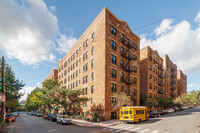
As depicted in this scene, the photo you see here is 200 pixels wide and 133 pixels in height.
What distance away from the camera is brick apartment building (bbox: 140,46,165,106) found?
45.7 m

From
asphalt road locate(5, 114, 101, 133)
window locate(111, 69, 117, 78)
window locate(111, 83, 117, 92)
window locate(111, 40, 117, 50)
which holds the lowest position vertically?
asphalt road locate(5, 114, 101, 133)

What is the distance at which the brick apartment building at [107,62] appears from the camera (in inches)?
1145

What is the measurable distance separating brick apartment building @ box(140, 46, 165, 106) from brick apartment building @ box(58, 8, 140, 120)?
8.32 meters

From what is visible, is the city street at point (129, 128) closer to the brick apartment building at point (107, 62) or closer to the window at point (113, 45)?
the brick apartment building at point (107, 62)

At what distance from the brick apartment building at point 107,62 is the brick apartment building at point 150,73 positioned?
8320mm

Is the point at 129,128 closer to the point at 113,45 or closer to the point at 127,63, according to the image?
the point at 113,45

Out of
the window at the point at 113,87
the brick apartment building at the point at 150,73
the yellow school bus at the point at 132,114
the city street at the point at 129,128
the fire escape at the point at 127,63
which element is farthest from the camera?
the brick apartment building at the point at 150,73

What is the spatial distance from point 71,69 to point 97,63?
1796 cm

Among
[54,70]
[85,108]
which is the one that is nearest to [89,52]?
[85,108]

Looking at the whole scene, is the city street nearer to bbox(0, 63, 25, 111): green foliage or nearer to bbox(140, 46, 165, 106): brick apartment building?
bbox(0, 63, 25, 111): green foliage

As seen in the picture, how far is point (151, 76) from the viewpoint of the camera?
47938 mm

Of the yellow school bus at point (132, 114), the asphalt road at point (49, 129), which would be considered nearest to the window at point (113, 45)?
the yellow school bus at point (132, 114)

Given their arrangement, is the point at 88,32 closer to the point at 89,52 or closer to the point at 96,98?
the point at 89,52

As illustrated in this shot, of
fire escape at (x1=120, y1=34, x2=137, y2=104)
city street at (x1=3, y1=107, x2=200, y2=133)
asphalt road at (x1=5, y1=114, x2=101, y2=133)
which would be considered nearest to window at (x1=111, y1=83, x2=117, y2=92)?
fire escape at (x1=120, y1=34, x2=137, y2=104)
